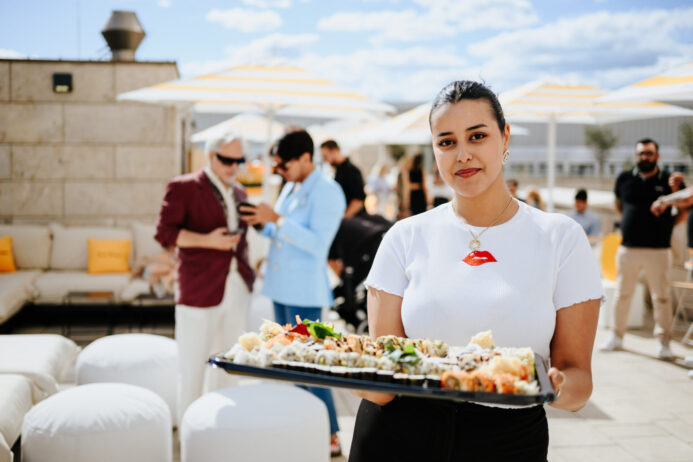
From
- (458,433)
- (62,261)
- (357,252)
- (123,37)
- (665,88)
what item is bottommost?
(62,261)

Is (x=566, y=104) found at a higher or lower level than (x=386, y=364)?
higher

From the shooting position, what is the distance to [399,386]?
1.44m

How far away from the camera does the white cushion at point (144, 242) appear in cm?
855

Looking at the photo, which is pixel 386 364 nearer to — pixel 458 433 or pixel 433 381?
pixel 433 381

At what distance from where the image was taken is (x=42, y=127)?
8.70 metres

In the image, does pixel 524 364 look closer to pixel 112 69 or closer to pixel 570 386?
pixel 570 386

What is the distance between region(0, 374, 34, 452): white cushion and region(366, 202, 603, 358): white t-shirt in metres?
2.54

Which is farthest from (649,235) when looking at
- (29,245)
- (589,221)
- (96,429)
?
(29,245)

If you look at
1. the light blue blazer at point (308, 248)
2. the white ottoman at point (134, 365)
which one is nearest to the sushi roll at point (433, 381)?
the light blue blazer at point (308, 248)

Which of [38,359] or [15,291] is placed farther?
[15,291]

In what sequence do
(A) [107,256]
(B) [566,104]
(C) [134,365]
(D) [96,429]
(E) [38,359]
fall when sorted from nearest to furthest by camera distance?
(D) [96,429], (E) [38,359], (C) [134,365], (B) [566,104], (A) [107,256]

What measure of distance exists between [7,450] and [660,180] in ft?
21.0

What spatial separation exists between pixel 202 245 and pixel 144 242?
4680 mm

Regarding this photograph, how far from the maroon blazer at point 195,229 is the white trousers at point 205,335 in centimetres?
11
